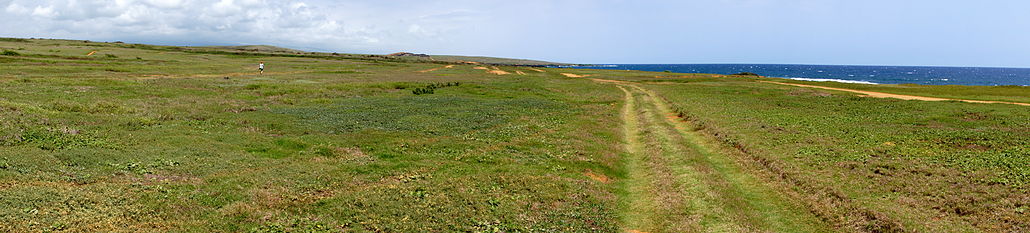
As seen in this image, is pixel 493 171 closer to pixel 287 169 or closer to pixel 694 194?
pixel 694 194

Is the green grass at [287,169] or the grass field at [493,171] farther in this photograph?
the grass field at [493,171]

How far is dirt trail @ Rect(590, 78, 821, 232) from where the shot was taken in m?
16.6

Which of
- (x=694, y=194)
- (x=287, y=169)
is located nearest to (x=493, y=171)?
(x=694, y=194)

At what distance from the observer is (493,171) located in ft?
75.9

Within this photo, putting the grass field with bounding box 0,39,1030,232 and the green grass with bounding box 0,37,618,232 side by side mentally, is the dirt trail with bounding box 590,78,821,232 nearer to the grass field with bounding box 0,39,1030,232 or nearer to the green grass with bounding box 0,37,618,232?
the grass field with bounding box 0,39,1030,232

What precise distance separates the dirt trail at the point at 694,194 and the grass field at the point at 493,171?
122 millimetres

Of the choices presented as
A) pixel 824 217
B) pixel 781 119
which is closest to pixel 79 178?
pixel 824 217

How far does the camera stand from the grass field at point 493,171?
51.9 feet

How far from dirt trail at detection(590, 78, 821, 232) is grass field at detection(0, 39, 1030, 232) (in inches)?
4.8

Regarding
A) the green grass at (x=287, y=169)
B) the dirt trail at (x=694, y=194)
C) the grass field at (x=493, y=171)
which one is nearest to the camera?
the green grass at (x=287, y=169)

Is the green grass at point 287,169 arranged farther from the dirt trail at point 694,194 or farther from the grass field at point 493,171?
the dirt trail at point 694,194

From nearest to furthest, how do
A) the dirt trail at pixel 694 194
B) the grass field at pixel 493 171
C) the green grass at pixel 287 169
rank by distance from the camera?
the green grass at pixel 287 169
the grass field at pixel 493 171
the dirt trail at pixel 694 194

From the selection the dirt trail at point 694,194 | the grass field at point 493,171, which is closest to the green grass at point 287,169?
the grass field at point 493,171

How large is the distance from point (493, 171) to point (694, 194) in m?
8.60
